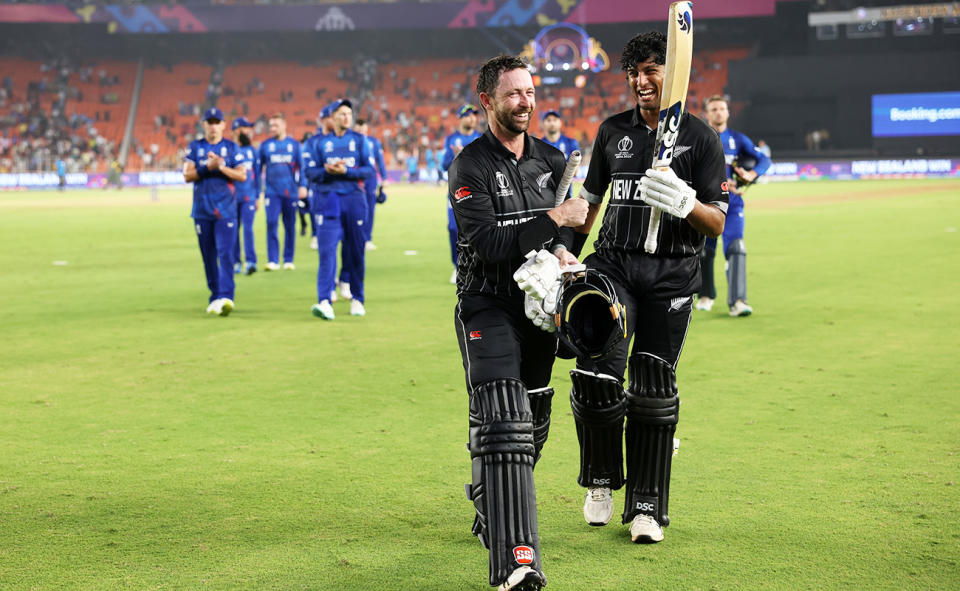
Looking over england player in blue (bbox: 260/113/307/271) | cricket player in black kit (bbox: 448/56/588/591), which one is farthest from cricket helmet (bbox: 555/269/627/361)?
england player in blue (bbox: 260/113/307/271)

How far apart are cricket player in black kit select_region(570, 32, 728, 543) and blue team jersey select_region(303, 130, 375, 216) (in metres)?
7.07

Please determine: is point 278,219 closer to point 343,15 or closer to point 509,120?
point 509,120

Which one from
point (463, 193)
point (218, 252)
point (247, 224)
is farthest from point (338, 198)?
point (463, 193)

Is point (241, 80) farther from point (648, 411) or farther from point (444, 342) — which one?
point (648, 411)

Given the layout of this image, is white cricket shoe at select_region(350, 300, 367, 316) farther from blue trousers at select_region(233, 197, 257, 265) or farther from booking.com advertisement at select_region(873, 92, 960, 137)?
booking.com advertisement at select_region(873, 92, 960, 137)

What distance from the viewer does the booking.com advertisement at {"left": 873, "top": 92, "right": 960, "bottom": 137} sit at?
150 ft

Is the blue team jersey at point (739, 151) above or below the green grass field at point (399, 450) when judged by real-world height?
above

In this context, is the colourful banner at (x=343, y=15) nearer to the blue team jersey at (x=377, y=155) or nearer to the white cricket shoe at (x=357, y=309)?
the blue team jersey at (x=377, y=155)

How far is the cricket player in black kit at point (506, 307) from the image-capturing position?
13.4 feet

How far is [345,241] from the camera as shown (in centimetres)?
1220

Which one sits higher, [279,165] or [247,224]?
[279,165]

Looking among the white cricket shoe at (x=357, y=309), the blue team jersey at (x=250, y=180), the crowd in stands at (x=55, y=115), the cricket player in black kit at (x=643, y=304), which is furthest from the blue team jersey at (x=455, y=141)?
the crowd in stands at (x=55, y=115)

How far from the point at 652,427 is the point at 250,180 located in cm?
1290

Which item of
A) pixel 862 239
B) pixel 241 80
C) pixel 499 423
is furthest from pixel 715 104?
pixel 241 80
